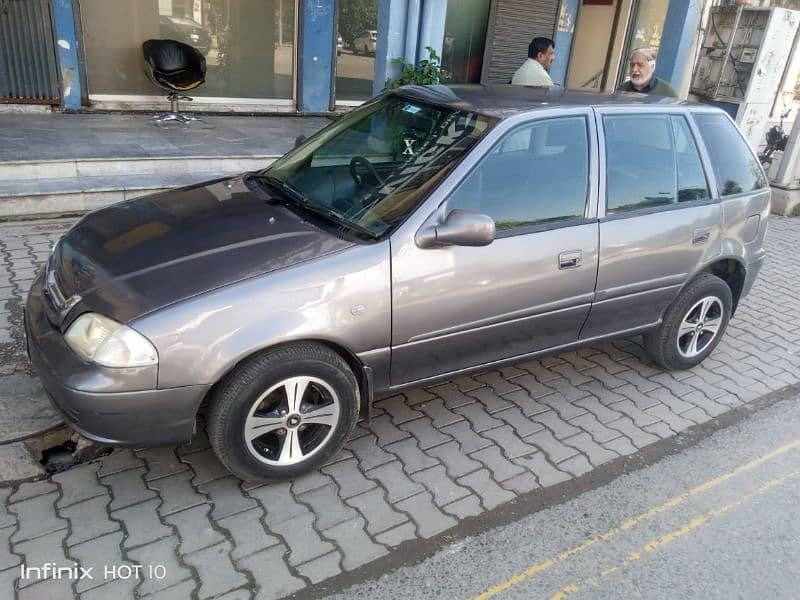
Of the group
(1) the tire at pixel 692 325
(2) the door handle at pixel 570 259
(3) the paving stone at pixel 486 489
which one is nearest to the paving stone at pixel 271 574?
(3) the paving stone at pixel 486 489

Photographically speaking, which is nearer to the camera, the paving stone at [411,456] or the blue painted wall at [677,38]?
the paving stone at [411,456]

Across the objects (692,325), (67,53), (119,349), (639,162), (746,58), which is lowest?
(692,325)

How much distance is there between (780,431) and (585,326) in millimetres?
1405

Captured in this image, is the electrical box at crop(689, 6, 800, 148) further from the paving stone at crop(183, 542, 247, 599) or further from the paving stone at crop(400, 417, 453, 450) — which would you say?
the paving stone at crop(183, 542, 247, 599)

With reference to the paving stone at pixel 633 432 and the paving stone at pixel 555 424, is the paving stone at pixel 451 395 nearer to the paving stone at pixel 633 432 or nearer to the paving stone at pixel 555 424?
the paving stone at pixel 555 424

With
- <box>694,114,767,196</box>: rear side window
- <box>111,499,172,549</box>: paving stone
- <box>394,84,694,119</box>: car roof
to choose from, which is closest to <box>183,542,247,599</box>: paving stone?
<box>111,499,172,549</box>: paving stone

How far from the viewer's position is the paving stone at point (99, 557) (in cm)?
250

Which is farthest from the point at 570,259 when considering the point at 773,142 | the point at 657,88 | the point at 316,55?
the point at 773,142

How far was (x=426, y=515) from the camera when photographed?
302 centimetres

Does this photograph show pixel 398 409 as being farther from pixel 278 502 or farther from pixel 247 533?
pixel 247 533

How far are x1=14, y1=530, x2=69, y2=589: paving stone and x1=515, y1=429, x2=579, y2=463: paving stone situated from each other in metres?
2.33

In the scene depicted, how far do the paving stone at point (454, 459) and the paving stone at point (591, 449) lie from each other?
24.7 inches

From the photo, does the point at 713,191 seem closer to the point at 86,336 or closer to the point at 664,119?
the point at 664,119

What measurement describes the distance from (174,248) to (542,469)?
7.09 feet
